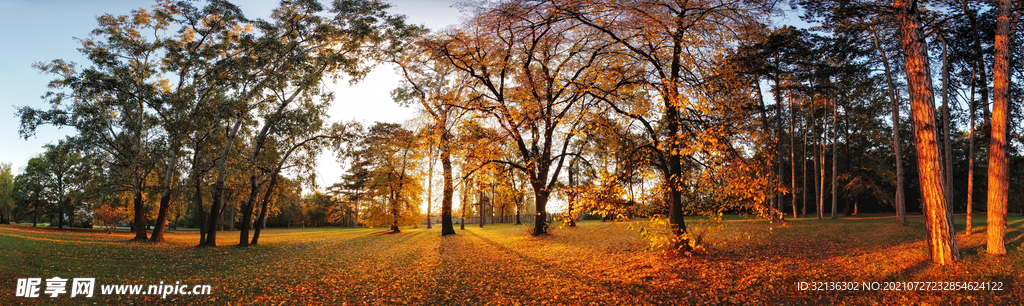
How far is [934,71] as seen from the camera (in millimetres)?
17078

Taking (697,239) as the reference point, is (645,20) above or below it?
above

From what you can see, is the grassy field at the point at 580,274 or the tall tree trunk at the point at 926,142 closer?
the grassy field at the point at 580,274

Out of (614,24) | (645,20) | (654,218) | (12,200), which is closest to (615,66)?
(614,24)

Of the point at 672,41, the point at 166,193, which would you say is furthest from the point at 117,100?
the point at 672,41

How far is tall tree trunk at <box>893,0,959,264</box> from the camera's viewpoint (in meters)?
8.14

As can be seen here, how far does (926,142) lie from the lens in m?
8.34

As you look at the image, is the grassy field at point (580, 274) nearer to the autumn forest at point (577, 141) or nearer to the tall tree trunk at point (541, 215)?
the autumn forest at point (577, 141)

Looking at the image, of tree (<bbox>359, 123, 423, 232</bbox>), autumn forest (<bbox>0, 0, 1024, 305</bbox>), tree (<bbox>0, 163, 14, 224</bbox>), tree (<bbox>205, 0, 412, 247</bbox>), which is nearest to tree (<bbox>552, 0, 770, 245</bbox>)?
autumn forest (<bbox>0, 0, 1024, 305</bbox>)

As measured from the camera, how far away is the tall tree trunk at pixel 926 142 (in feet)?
26.7

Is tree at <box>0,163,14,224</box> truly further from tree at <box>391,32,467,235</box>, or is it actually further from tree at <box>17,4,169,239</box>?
tree at <box>391,32,467,235</box>

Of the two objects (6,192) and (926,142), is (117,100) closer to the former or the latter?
(926,142)

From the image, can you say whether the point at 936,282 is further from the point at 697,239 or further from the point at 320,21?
the point at 320,21

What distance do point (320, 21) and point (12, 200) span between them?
5448 cm

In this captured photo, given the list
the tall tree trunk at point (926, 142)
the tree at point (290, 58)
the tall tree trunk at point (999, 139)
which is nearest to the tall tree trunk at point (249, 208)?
the tree at point (290, 58)
